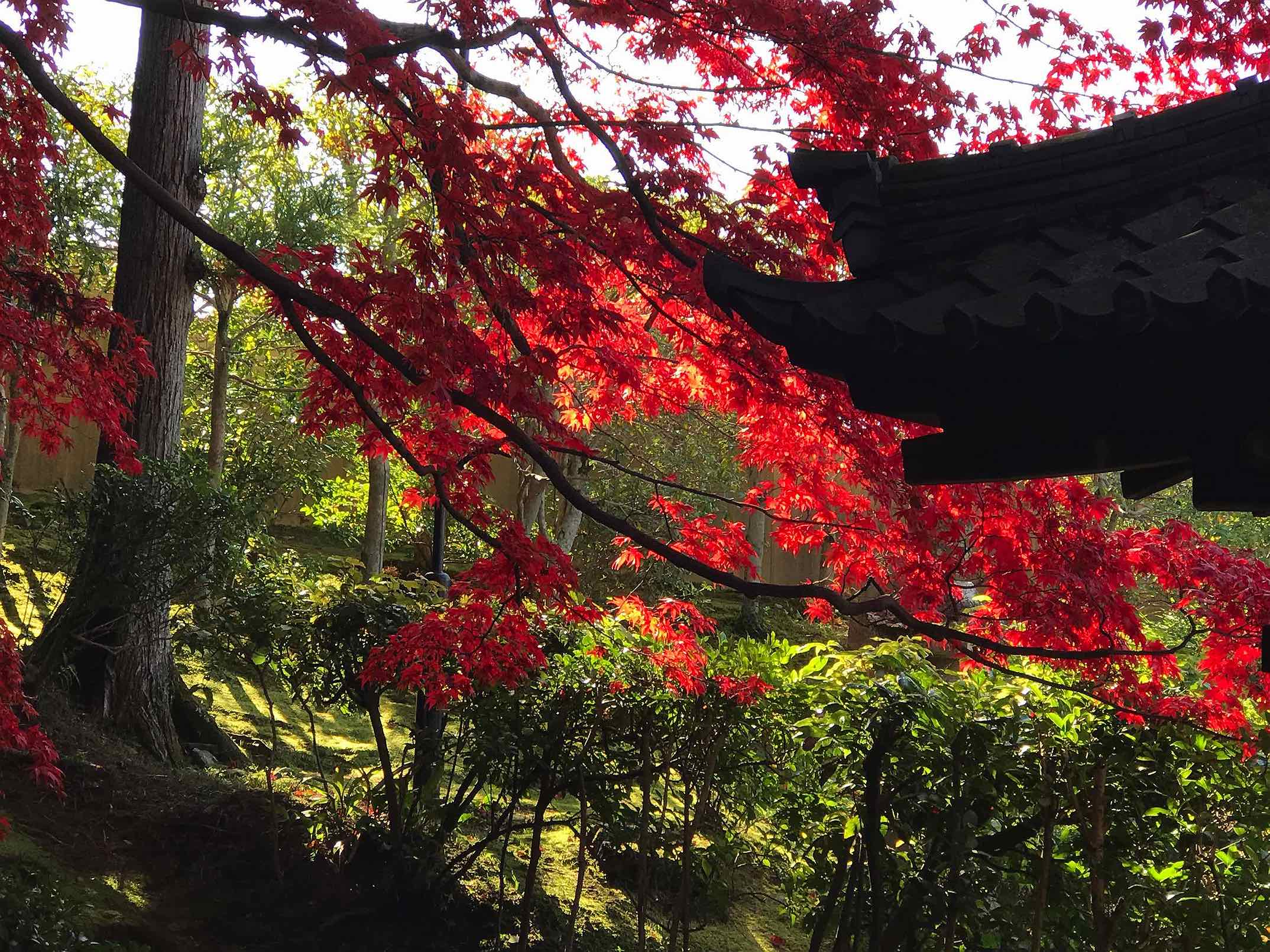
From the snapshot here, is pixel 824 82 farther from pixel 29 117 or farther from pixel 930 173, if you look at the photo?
pixel 29 117

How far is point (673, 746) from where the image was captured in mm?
5340

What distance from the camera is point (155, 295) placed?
7.53m

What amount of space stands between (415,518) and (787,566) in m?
8.11

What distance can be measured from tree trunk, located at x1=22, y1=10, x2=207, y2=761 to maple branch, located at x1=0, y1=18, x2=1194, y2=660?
3.57m

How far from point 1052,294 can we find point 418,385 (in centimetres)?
234

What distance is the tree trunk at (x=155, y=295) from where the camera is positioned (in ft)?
23.8

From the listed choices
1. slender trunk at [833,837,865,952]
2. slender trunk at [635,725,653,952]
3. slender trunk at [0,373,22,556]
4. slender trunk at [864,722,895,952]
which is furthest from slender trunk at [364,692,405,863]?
slender trunk at [0,373,22,556]

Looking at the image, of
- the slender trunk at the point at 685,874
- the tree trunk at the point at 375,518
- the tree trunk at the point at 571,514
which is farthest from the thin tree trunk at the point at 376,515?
the slender trunk at the point at 685,874

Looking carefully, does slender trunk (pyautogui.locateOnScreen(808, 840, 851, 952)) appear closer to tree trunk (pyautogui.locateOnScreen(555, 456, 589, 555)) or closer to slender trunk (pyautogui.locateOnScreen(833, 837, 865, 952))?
slender trunk (pyautogui.locateOnScreen(833, 837, 865, 952))

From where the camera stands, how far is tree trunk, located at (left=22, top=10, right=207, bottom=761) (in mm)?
7262

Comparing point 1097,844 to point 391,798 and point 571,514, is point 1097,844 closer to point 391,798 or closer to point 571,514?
point 391,798

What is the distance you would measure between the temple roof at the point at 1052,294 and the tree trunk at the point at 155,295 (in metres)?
6.28

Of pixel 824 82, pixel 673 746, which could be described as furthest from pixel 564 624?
pixel 824 82

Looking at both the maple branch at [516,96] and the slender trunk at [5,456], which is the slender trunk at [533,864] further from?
the slender trunk at [5,456]
